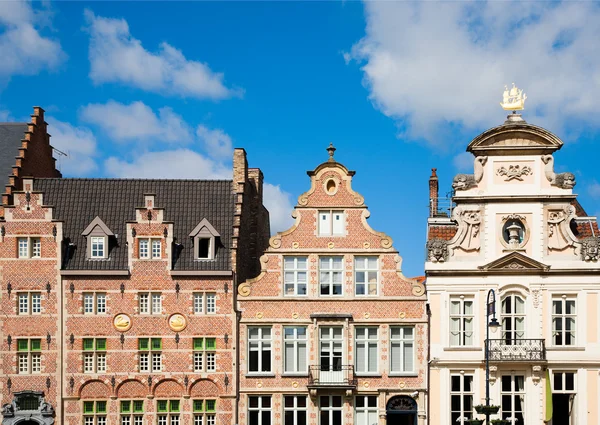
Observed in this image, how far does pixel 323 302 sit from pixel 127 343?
7683 millimetres

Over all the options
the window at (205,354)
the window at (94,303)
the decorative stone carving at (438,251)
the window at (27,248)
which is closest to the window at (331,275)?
the decorative stone carving at (438,251)

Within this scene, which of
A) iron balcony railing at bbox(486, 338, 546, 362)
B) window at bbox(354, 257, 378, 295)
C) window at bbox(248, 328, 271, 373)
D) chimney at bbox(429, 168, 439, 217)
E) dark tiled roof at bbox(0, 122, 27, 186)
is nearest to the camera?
iron balcony railing at bbox(486, 338, 546, 362)

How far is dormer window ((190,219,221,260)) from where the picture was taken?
37031 millimetres

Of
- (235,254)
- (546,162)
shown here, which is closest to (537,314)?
(546,162)

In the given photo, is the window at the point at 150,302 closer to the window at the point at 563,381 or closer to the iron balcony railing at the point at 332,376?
the iron balcony railing at the point at 332,376

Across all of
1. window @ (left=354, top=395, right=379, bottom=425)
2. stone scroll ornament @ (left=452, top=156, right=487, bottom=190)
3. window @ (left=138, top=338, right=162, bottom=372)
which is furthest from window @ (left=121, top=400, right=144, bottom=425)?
stone scroll ornament @ (left=452, top=156, right=487, bottom=190)

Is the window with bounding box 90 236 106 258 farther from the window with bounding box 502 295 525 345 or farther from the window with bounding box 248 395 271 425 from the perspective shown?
the window with bounding box 502 295 525 345

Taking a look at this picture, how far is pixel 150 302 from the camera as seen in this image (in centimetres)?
3672

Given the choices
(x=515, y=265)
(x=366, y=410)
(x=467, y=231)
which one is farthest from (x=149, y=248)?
(x=515, y=265)

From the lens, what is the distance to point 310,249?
3703cm

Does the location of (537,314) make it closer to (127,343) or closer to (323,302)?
(323,302)

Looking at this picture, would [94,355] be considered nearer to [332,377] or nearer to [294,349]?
[294,349]

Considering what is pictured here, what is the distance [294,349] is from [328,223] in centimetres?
506

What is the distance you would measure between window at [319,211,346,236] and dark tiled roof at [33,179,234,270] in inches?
143
